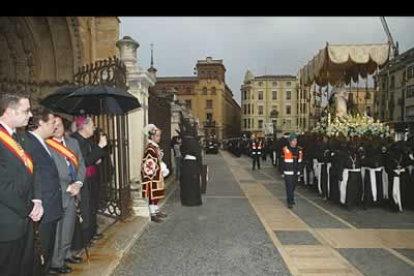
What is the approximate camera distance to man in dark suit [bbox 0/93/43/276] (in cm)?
295

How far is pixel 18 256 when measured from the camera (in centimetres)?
318

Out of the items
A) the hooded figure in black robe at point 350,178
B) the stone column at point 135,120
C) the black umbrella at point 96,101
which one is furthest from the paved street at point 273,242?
the black umbrella at point 96,101

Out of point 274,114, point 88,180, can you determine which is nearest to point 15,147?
point 88,180

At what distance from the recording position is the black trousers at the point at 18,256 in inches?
119

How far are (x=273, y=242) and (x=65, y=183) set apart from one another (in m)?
3.24

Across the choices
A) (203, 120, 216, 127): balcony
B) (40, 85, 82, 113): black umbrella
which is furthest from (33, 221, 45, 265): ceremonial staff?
(203, 120, 216, 127): balcony

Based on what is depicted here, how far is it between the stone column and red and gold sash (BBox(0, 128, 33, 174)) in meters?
4.08

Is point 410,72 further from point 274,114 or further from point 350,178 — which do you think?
point 274,114

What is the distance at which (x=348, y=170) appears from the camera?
8.27 meters

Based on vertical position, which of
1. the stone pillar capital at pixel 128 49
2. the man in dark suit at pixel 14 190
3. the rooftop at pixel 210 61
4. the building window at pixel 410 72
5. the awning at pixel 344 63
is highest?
the rooftop at pixel 210 61

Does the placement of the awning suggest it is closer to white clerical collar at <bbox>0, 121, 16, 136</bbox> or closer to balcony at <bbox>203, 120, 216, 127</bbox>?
white clerical collar at <bbox>0, 121, 16, 136</bbox>

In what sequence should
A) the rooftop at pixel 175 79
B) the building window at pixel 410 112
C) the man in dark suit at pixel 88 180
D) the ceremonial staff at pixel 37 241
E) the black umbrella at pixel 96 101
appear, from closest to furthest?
the ceremonial staff at pixel 37 241, the man in dark suit at pixel 88 180, the black umbrella at pixel 96 101, the building window at pixel 410 112, the rooftop at pixel 175 79

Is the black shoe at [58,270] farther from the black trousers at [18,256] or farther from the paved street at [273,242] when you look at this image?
the black trousers at [18,256]

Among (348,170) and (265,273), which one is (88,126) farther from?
(348,170)
